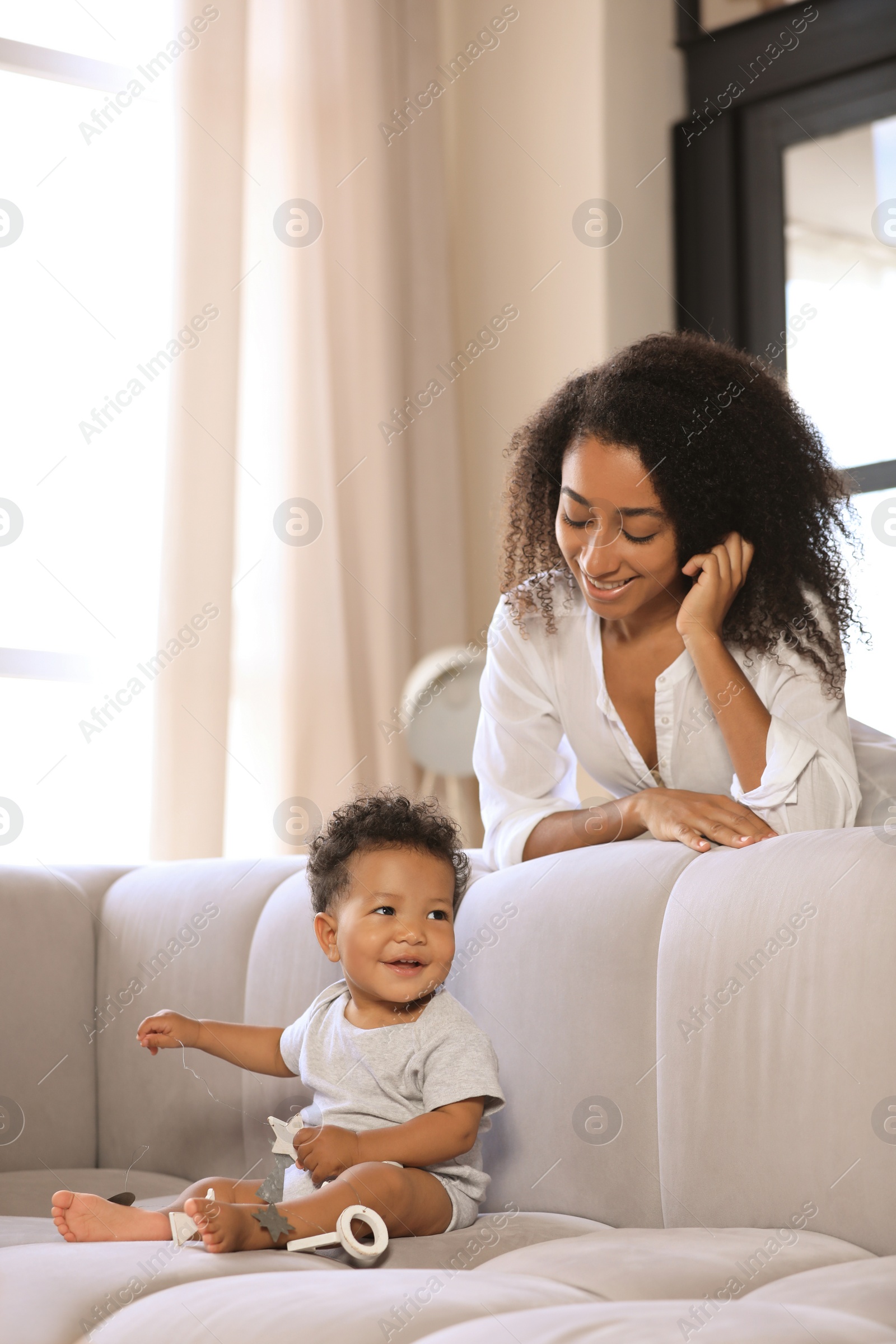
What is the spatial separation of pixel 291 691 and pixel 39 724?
585 millimetres

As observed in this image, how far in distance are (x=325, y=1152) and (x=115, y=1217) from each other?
22cm

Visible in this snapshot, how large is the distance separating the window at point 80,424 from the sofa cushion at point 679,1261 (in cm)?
209

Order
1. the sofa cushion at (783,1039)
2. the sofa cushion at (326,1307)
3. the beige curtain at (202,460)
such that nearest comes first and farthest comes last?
the sofa cushion at (326,1307), the sofa cushion at (783,1039), the beige curtain at (202,460)

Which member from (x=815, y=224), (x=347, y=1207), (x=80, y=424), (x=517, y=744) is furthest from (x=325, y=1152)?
(x=815, y=224)

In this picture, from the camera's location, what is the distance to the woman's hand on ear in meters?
1.64

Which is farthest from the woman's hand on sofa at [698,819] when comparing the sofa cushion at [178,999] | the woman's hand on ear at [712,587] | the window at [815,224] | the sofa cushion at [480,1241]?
the window at [815,224]

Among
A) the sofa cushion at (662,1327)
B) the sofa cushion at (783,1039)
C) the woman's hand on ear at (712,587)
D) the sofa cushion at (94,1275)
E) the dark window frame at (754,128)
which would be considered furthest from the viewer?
the dark window frame at (754,128)

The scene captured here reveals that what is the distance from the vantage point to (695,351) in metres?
1.80

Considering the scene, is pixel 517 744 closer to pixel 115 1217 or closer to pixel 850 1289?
pixel 115 1217

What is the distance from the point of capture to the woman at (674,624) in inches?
63.0

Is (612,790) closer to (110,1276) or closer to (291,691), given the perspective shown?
(110,1276)

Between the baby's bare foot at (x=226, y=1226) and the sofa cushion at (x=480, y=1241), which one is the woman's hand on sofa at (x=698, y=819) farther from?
the baby's bare foot at (x=226, y=1226)

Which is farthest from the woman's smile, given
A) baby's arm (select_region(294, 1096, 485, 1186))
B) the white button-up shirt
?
baby's arm (select_region(294, 1096, 485, 1186))

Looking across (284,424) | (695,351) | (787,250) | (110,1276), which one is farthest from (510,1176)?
(787,250)
